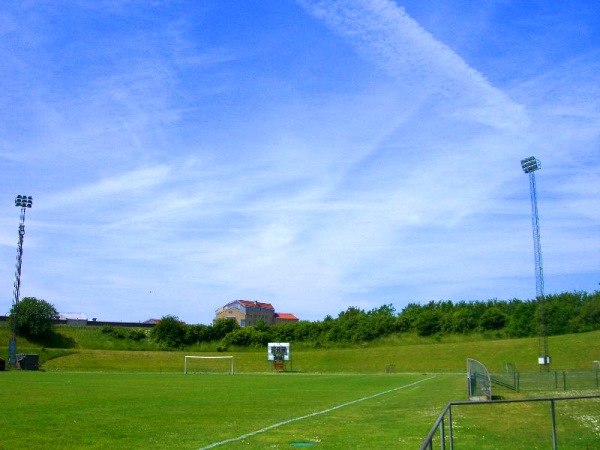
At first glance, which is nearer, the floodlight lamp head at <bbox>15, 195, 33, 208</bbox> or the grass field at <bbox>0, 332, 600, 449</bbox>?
the grass field at <bbox>0, 332, 600, 449</bbox>

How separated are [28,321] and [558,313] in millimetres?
92328

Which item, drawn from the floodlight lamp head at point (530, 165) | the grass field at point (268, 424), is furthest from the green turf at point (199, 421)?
the floodlight lamp head at point (530, 165)

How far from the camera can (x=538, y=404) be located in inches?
512

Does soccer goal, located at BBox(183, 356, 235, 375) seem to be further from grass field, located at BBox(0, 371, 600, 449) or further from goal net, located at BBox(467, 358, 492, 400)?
goal net, located at BBox(467, 358, 492, 400)

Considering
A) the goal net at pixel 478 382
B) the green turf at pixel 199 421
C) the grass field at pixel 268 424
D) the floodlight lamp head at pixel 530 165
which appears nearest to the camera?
the grass field at pixel 268 424

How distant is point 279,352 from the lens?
98438 mm

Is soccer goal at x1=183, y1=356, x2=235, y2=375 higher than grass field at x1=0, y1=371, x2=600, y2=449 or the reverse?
the reverse

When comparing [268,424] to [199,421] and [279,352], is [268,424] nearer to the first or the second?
[199,421]

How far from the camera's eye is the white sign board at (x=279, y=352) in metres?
98.1

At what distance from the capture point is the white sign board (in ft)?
322

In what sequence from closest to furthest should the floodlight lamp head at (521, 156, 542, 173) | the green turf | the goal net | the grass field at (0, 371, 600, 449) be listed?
1. the grass field at (0, 371, 600, 449)
2. the green turf
3. the goal net
4. the floodlight lamp head at (521, 156, 542, 173)

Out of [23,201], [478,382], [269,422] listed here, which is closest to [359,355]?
[23,201]

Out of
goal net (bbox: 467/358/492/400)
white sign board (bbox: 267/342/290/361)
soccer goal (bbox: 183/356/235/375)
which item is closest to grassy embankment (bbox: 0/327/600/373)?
soccer goal (bbox: 183/356/235/375)

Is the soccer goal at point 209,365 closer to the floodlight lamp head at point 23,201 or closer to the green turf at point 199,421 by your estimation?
the floodlight lamp head at point 23,201
